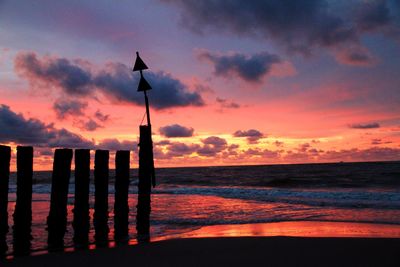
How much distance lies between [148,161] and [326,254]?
4.73 metres

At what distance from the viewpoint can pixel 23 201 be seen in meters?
8.33

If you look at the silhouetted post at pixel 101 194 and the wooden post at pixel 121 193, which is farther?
the wooden post at pixel 121 193

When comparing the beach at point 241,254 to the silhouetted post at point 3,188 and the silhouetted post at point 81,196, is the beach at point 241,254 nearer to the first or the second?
the silhouetted post at point 3,188

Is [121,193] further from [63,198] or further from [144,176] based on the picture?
[63,198]

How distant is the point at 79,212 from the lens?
29.8ft

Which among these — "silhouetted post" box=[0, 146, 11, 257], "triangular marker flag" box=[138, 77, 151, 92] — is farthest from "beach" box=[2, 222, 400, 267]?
"triangular marker flag" box=[138, 77, 151, 92]

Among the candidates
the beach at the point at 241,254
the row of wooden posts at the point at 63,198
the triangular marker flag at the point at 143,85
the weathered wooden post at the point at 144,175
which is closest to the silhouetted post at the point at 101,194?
the row of wooden posts at the point at 63,198

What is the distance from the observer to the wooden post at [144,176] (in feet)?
32.5

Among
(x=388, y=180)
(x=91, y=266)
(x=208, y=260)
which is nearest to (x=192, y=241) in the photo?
(x=208, y=260)

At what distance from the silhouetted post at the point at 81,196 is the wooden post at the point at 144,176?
4.53 ft

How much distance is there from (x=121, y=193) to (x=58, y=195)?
1.66 m

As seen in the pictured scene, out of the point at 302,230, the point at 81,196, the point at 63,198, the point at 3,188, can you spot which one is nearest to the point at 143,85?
the point at 81,196

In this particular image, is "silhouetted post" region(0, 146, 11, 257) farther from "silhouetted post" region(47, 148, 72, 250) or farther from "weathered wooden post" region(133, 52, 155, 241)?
"weathered wooden post" region(133, 52, 155, 241)

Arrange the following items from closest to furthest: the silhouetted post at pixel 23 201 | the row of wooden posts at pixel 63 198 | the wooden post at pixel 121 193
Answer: the row of wooden posts at pixel 63 198 → the silhouetted post at pixel 23 201 → the wooden post at pixel 121 193
